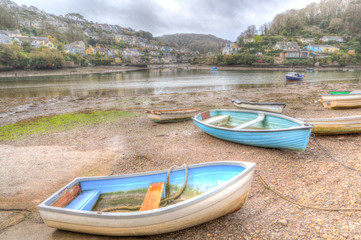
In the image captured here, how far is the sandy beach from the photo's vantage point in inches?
148

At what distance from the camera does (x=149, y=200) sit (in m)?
3.98

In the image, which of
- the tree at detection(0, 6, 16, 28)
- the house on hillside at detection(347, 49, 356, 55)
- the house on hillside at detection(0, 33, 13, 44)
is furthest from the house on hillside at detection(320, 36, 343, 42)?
the tree at detection(0, 6, 16, 28)

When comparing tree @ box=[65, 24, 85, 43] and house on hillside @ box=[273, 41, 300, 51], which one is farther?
tree @ box=[65, 24, 85, 43]

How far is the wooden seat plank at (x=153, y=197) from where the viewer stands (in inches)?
151

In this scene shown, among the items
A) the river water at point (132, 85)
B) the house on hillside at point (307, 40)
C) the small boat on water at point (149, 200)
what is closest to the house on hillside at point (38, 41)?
the river water at point (132, 85)

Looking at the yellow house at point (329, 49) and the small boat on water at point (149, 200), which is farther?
the yellow house at point (329, 49)

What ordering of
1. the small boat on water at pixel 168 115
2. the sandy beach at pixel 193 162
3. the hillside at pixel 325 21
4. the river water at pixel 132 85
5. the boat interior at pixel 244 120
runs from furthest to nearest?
the hillside at pixel 325 21, the river water at pixel 132 85, the small boat on water at pixel 168 115, the boat interior at pixel 244 120, the sandy beach at pixel 193 162

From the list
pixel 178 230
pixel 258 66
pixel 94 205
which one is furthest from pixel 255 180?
pixel 258 66

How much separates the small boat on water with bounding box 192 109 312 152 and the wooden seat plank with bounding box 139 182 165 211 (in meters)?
4.25

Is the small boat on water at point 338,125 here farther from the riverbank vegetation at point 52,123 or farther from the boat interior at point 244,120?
the riverbank vegetation at point 52,123

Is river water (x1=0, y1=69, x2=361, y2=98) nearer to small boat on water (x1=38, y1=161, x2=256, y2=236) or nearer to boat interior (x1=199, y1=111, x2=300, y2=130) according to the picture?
boat interior (x1=199, y1=111, x2=300, y2=130)

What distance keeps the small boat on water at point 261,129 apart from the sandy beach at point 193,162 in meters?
0.40

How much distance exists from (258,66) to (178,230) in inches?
4046

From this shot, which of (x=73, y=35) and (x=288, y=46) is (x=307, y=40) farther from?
(x=73, y=35)
